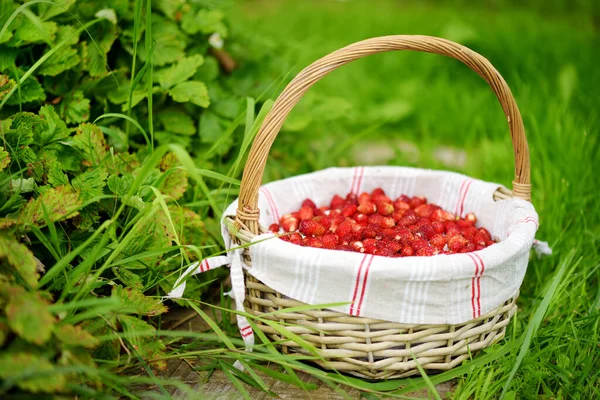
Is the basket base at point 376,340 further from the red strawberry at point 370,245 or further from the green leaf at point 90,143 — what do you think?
the green leaf at point 90,143

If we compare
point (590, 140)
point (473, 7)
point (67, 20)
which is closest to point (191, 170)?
point (67, 20)

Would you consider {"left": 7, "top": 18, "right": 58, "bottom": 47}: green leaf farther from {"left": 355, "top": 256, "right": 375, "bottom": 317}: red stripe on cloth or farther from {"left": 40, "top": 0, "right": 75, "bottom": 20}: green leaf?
{"left": 355, "top": 256, "right": 375, "bottom": 317}: red stripe on cloth

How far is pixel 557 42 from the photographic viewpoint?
3.13 m

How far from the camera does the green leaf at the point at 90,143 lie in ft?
4.56

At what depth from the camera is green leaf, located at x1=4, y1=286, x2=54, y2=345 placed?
91 cm

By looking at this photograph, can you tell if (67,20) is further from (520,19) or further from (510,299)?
(520,19)

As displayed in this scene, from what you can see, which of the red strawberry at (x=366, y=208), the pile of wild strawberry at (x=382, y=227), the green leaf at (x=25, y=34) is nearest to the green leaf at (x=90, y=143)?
the green leaf at (x=25, y=34)

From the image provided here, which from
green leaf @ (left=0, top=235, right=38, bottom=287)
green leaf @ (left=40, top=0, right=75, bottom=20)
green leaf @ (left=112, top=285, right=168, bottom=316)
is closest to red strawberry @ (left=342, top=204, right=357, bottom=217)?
green leaf @ (left=112, top=285, right=168, bottom=316)

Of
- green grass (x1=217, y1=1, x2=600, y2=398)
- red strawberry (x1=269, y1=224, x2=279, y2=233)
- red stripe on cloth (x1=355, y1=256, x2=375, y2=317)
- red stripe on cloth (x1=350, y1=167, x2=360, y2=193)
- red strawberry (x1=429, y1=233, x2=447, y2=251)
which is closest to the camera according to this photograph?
red stripe on cloth (x1=355, y1=256, x2=375, y2=317)

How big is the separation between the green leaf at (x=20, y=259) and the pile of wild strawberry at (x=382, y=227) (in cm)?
54

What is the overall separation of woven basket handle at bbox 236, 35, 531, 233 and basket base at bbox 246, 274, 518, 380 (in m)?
0.20

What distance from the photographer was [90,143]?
4.51 ft

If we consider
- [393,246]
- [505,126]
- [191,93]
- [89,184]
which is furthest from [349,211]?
[505,126]

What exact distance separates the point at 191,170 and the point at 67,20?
94 cm
